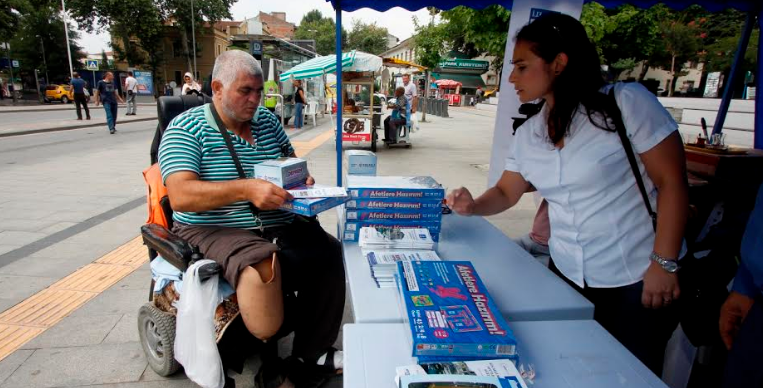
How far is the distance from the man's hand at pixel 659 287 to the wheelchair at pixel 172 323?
1.55 metres

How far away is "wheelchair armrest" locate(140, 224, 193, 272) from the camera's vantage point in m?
1.70

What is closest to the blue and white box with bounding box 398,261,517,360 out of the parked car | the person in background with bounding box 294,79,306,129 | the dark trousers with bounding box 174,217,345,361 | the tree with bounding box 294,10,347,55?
the dark trousers with bounding box 174,217,345,361

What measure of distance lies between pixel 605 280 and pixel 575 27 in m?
0.87

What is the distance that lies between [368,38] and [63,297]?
63.3 metres

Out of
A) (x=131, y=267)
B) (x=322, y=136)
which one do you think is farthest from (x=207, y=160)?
(x=322, y=136)

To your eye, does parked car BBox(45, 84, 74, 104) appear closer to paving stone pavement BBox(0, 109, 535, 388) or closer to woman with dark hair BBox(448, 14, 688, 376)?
paving stone pavement BBox(0, 109, 535, 388)

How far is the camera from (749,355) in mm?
1123

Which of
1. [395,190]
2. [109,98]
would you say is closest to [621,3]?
[395,190]

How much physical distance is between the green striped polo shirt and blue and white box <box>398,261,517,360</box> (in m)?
0.94

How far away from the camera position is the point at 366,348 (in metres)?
1.05

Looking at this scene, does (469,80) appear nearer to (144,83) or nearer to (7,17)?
(144,83)

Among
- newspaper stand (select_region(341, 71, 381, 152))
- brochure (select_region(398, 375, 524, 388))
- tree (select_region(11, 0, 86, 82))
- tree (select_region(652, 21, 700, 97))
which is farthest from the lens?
tree (select_region(11, 0, 86, 82))

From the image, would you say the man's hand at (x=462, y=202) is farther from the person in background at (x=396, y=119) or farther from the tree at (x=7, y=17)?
the tree at (x=7, y=17)

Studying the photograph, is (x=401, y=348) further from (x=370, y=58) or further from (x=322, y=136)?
(x=322, y=136)
